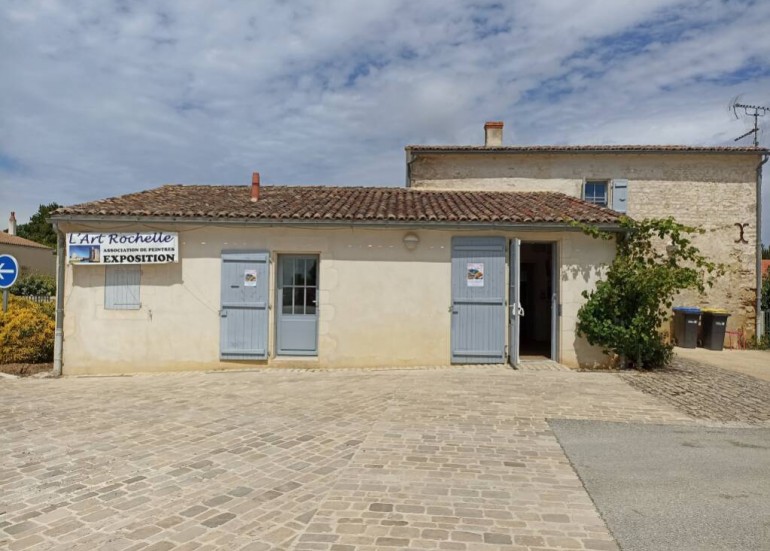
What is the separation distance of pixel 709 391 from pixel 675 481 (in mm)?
4171

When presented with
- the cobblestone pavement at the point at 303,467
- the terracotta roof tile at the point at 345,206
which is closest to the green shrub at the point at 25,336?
the terracotta roof tile at the point at 345,206

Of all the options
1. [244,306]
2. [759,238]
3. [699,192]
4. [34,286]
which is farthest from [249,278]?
[34,286]

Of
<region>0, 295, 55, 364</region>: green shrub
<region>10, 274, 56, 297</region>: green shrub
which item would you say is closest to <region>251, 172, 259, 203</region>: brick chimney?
<region>0, 295, 55, 364</region>: green shrub

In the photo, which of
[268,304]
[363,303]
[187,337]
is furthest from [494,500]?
[187,337]

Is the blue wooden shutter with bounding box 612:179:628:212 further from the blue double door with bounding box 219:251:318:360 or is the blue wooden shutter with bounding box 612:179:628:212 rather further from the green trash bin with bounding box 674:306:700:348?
the blue double door with bounding box 219:251:318:360

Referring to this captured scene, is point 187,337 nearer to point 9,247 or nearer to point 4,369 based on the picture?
point 4,369

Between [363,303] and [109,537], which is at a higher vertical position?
[363,303]

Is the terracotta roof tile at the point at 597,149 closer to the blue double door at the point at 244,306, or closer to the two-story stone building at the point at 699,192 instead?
the two-story stone building at the point at 699,192

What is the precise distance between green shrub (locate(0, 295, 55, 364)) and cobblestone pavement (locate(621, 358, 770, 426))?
439 inches

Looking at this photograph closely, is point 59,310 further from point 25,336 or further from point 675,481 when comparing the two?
point 675,481

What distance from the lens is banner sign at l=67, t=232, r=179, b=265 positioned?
29.9 ft

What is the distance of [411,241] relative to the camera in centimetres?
923

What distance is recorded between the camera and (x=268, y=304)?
9281 millimetres

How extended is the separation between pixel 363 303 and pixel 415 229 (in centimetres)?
A: 170
